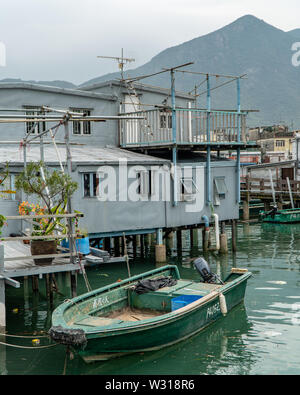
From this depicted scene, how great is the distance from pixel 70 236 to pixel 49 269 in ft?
3.92

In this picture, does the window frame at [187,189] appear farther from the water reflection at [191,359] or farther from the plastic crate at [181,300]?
the water reflection at [191,359]

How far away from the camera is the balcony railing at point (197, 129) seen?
2653 centimetres

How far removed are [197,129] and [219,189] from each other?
3.73 meters

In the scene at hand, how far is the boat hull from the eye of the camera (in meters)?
12.3

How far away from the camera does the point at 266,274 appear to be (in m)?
23.5

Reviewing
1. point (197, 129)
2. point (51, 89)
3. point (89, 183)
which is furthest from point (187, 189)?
point (51, 89)

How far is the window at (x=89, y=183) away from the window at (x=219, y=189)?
7904 mm

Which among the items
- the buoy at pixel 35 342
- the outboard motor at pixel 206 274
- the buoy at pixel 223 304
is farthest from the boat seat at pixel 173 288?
the buoy at pixel 35 342

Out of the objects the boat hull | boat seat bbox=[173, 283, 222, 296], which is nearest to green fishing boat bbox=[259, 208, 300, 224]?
boat seat bbox=[173, 283, 222, 296]

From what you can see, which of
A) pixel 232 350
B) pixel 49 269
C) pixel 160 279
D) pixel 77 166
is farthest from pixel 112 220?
pixel 232 350

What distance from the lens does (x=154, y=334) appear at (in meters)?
13.2

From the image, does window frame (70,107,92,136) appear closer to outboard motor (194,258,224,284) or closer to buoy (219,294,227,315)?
outboard motor (194,258,224,284)

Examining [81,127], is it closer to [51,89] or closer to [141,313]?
[51,89]

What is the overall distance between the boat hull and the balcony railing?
492 inches
